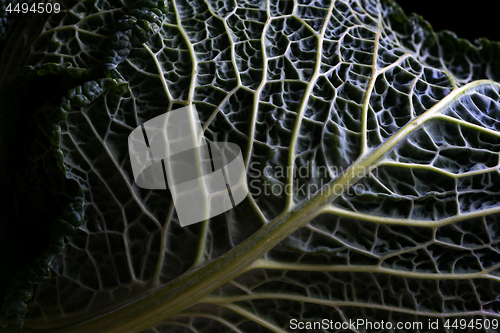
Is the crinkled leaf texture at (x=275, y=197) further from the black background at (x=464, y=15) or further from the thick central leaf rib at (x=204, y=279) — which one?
the black background at (x=464, y=15)

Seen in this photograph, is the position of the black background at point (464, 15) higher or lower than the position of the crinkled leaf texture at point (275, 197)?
higher

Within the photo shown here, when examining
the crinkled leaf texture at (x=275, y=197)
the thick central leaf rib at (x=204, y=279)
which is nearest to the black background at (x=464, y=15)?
the crinkled leaf texture at (x=275, y=197)

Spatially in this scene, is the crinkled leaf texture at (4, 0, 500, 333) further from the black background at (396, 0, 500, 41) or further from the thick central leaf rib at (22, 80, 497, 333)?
the black background at (396, 0, 500, 41)

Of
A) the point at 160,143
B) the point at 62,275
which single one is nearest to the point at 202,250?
the point at 160,143

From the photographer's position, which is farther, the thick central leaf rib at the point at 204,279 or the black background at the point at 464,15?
the black background at the point at 464,15

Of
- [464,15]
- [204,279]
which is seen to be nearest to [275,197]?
[204,279]

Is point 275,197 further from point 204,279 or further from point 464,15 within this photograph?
point 464,15

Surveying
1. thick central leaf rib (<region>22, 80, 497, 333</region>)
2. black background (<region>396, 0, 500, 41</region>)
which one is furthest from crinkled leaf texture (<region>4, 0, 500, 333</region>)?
black background (<region>396, 0, 500, 41</region>)
